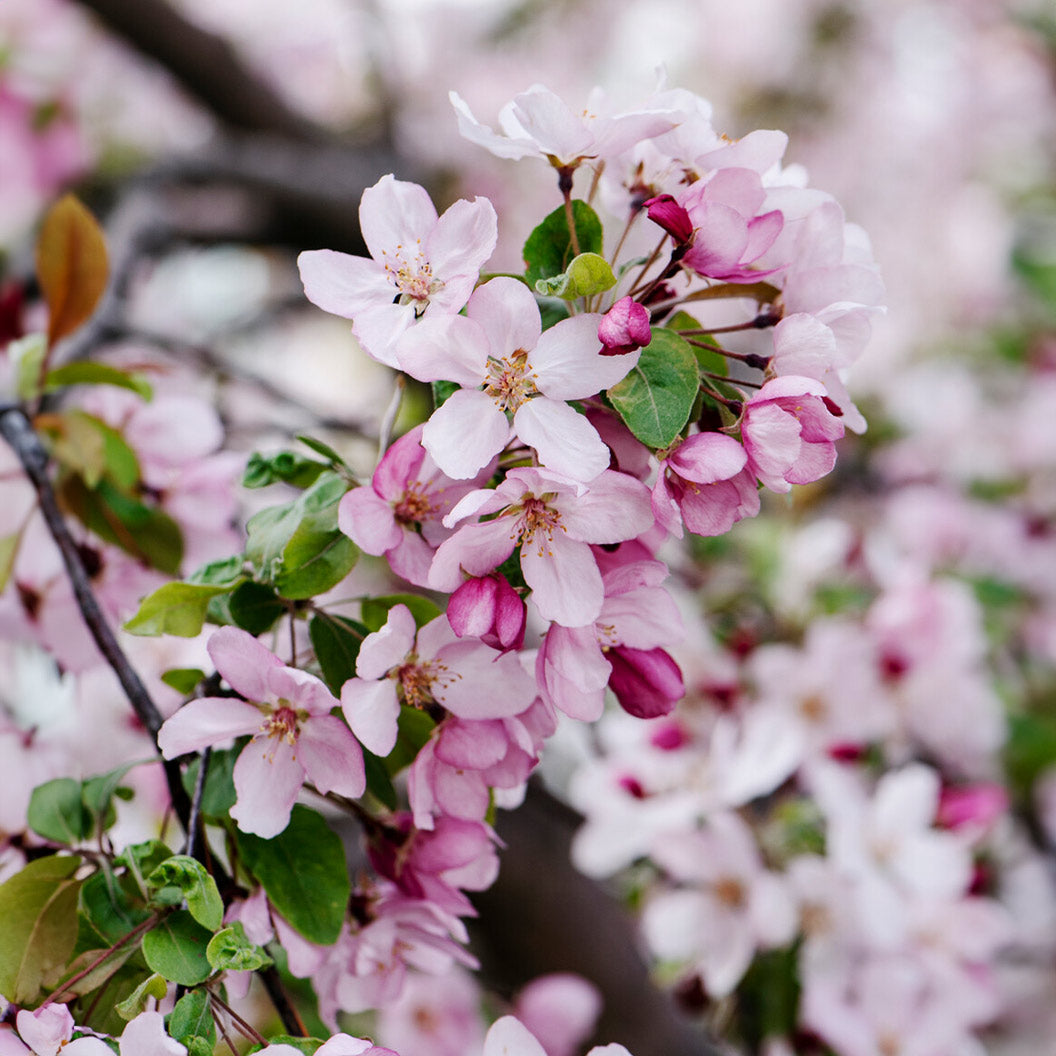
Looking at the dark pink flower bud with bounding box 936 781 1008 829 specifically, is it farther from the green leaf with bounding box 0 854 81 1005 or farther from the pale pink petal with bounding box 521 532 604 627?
the green leaf with bounding box 0 854 81 1005

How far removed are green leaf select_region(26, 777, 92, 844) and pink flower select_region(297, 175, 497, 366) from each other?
1.04ft

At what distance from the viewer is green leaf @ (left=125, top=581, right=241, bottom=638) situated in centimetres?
53

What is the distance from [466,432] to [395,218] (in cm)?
13

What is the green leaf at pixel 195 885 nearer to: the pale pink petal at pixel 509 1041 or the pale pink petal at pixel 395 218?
the pale pink petal at pixel 509 1041

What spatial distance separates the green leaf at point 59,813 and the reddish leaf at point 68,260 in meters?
0.40

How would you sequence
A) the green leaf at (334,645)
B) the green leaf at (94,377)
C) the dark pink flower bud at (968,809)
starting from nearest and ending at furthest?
the green leaf at (334,645)
the green leaf at (94,377)
the dark pink flower bud at (968,809)

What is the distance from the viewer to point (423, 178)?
223cm

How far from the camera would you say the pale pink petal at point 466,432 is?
0.47 meters

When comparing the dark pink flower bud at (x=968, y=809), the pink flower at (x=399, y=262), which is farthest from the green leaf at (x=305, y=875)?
the dark pink flower bud at (x=968, y=809)

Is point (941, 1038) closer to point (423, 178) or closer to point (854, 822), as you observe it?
point (854, 822)

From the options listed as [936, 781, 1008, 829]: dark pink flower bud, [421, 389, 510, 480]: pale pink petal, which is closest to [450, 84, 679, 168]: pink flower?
[421, 389, 510, 480]: pale pink petal

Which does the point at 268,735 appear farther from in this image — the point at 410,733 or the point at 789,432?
the point at 789,432

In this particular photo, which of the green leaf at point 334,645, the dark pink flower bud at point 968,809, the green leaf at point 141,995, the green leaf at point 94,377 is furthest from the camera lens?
the dark pink flower bud at point 968,809

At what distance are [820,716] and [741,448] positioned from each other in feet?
2.49
